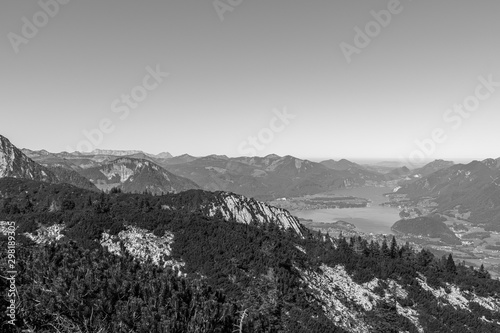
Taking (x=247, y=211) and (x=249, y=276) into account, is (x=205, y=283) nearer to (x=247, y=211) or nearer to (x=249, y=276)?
(x=249, y=276)

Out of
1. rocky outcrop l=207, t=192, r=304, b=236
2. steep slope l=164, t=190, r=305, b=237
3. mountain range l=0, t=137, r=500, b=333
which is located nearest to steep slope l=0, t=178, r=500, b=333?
mountain range l=0, t=137, r=500, b=333

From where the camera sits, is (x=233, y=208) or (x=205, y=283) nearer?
(x=205, y=283)

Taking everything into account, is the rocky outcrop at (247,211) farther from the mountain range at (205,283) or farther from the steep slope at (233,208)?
the mountain range at (205,283)

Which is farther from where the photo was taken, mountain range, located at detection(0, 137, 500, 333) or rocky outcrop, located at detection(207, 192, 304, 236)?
rocky outcrop, located at detection(207, 192, 304, 236)

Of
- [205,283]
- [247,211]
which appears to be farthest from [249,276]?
[247,211]

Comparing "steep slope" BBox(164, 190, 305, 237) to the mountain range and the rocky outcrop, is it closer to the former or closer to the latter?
the rocky outcrop

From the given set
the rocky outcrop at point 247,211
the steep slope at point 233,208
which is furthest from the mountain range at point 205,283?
the rocky outcrop at point 247,211

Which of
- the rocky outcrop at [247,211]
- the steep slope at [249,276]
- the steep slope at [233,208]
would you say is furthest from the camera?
the rocky outcrop at [247,211]

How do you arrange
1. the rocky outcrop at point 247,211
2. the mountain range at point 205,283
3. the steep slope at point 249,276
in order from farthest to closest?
the rocky outcrop at point 247,211 → the steep slope at point 249,276 → the mountain range at point 205,283

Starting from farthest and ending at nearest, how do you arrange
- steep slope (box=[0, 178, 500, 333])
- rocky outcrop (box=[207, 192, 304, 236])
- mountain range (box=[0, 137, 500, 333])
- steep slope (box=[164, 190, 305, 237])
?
1. rocky outcrop (box=[207, 192, 304, 236])
2. steep slope (box=[164, 190, 305, 237])
3. steep slope (box=[0, 178, 500, 333])
4. mountain range (box=[0, 137, 500, 333])

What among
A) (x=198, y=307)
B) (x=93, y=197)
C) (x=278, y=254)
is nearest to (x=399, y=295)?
(x=278, y=254)

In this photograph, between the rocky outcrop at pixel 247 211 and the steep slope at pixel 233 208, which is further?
the rocky outcrop at pixel 247 211

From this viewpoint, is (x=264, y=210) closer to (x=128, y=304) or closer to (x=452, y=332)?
(x=452, y=332)
